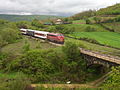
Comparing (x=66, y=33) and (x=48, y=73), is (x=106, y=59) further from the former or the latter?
(x=66, y=33)

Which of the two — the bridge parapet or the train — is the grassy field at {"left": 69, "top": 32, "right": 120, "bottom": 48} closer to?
the train

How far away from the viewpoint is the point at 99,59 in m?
26.9

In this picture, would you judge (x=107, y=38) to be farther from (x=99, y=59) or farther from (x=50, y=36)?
(x=99, y=59)

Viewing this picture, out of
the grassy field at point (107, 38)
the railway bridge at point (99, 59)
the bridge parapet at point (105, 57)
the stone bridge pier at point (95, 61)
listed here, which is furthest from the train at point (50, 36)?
the grassy field at point (107, 38)

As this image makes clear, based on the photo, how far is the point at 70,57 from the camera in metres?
31.2

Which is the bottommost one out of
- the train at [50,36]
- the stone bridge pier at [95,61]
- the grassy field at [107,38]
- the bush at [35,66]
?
the bush at [35,66]

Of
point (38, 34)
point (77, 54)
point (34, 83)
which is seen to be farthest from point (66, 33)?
point (34, 83)

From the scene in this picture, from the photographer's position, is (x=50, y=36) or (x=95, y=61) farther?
(x=50, y=36)

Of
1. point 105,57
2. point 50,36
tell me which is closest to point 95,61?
point 105,57

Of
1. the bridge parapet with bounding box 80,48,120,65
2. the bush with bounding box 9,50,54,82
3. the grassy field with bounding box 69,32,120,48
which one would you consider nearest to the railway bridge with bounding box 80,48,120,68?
→ the bridge parapet with bounding box 80,48,120,65

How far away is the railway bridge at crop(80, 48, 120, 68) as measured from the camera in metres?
23.8

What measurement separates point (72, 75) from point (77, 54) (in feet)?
17.8

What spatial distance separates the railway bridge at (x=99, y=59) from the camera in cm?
2382

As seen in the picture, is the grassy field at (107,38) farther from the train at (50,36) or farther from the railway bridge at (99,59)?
the railway bridge at (99,59)
